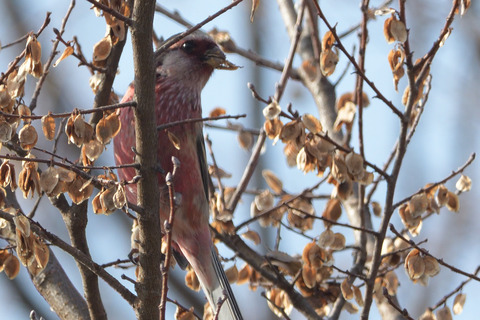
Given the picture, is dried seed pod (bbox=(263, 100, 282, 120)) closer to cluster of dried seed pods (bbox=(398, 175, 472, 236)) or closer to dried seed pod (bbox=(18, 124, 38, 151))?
cluster of dried seed pods (bbox=(398, 175, 472, 236))

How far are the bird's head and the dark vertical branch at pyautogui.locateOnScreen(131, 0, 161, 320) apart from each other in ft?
4.08

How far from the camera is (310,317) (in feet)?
11.6

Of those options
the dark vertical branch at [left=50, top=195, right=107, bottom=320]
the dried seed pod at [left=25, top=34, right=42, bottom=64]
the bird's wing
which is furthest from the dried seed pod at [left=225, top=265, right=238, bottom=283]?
the dried seed pod at [left=25, top=34, right=42, bottom=64]

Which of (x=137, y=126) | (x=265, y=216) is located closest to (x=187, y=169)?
(x=265, y=216)

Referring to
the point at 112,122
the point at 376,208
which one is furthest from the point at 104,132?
the point at 376,208

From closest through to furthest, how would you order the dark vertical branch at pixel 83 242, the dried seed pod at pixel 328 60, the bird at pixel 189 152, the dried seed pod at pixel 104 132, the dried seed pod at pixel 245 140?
the dried seed pod at pixel 104 132
the dried seed pod at pixel 328 60
the dark vertical branch at pixel 83 242
the bird at pixel 189 152
the dried seed pod at pixel 245 140

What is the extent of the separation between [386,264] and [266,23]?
472 cm

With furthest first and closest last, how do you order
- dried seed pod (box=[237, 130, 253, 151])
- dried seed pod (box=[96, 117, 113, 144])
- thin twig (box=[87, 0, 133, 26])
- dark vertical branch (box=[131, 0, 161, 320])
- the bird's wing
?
dried seed pod (box=[237, 130, 253, 151]) → the bird's wing → dried seed pod (box=[96, 117, 113, 144]) → dark vertical branch (box=[131, 0, 161, 320]) → thin twig (box=[87, 0, 133, 26])

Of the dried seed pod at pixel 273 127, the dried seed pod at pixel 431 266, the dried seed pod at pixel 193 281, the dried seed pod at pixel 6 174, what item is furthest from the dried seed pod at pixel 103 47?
the dried seed pod at pixel 431 266

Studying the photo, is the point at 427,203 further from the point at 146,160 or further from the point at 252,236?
the point at 146,160

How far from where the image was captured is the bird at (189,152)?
3593 mm

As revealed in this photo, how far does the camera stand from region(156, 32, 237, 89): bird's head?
385 cm

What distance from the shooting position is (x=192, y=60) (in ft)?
12.9

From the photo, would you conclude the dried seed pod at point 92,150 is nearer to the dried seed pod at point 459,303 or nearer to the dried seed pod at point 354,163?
the dried seed pod at point 354,163
